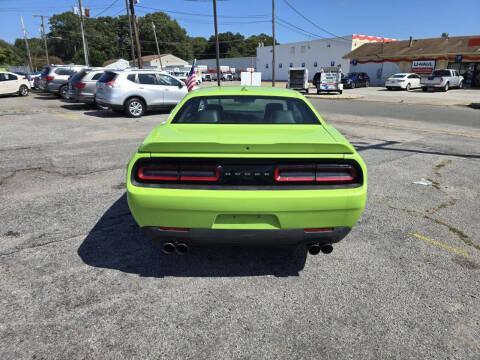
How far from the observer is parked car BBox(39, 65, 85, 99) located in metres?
20.0

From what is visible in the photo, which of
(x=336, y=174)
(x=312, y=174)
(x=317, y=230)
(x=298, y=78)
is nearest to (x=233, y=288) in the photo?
(x=317, y=230)

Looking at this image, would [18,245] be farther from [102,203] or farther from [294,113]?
[294,113]

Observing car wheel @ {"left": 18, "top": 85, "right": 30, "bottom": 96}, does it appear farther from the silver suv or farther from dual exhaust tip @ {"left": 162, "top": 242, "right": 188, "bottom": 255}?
dual exhaust tip @ {"left": 162, "top": 242, "right": 188, "bottom": 255}

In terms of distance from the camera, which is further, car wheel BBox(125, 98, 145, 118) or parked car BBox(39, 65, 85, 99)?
parked car BBox(39, 65, 85, 99)

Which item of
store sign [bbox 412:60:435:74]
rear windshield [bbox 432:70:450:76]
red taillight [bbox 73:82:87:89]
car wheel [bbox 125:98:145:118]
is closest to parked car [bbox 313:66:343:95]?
rear windshield [bbox 432:70:450:76]

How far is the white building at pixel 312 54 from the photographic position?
2057 inches

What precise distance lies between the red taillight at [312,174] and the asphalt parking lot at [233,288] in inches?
37.3

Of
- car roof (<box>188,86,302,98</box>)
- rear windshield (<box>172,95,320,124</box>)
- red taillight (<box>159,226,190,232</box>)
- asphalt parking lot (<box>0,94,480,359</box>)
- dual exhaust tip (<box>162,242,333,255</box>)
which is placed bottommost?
asphalt parking lot (<box>0,94,480,359</box>)

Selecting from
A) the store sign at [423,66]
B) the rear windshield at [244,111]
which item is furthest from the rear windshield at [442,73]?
the rear windshield at [244,111]

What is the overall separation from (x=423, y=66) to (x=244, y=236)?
149ft

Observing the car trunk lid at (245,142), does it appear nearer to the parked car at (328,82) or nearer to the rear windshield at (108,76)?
the rear windshield at (108,76)

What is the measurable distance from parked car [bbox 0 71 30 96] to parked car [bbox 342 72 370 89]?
100.0ft

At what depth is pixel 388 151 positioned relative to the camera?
7.97 metres

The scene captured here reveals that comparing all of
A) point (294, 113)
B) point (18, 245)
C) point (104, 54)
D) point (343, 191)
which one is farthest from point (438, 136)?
point (104, 54)
